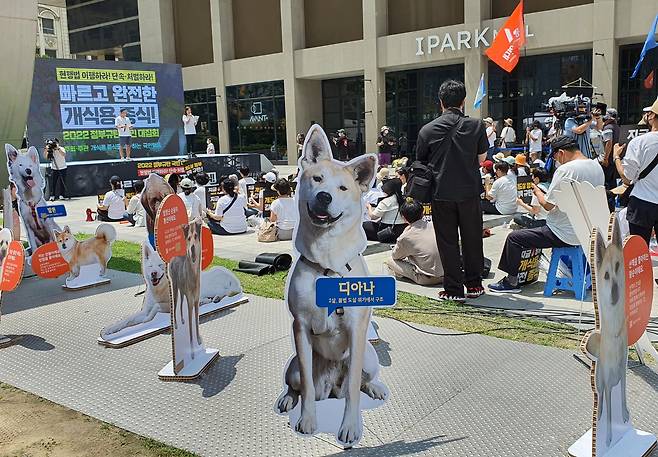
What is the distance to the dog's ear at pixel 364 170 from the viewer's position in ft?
9.89

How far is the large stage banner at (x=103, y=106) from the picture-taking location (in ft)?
69.4

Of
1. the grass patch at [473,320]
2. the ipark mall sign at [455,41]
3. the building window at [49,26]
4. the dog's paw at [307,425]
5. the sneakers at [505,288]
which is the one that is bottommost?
the grass patch at [473,320]

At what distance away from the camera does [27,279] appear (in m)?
7.69

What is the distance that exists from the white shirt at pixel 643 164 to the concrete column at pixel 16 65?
28.5ft

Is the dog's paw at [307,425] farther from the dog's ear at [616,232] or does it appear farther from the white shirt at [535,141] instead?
the white shirt at [535,141]

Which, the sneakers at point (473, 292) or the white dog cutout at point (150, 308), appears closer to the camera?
the white dog cutout at point (150, 308)

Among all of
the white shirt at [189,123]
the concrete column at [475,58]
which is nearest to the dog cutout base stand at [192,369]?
the concrete column at [475,58]

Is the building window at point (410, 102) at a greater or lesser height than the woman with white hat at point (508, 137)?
greater

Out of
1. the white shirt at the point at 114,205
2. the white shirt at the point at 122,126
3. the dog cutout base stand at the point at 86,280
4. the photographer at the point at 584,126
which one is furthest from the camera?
the white shirt at the point at 122,126

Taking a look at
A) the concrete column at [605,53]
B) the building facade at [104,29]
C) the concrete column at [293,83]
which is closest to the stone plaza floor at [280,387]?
the concrete column at [605,53]

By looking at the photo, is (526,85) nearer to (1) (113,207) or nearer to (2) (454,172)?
(1) (113,207)

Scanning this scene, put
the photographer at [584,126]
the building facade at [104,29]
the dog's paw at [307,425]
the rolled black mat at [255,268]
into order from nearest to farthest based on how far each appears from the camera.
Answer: the dog's paw at [307,425]
the rolled black mat at [255,268]
the photographer at [584,126]
the building facade at [104,29]

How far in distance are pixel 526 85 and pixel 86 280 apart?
2088cm

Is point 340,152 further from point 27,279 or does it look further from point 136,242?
point 27,279
